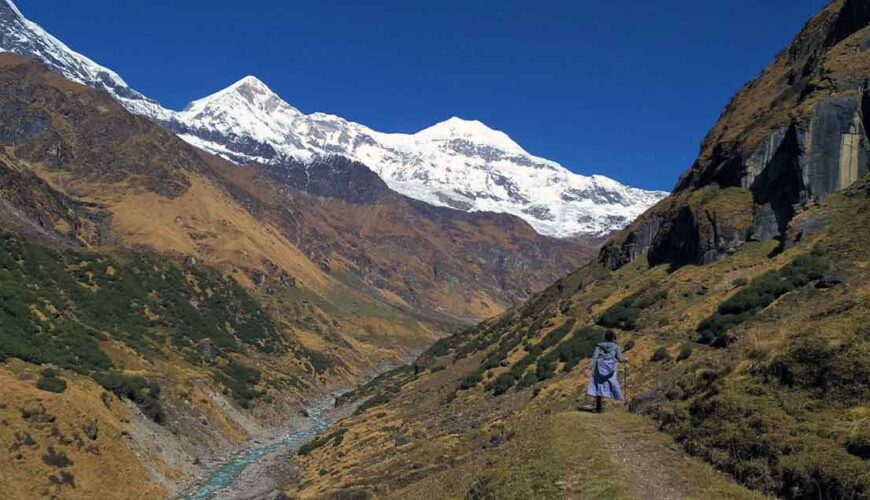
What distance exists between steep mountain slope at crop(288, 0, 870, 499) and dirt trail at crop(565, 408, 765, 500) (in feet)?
0.26

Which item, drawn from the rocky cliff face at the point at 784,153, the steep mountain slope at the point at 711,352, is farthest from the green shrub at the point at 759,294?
the rocky cliff face at the point at 784,153

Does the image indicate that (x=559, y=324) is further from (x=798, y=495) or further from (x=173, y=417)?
(x=798, y=495)

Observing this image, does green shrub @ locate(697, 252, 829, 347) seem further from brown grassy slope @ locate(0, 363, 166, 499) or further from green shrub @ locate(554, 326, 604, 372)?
brown grassy slope @ locate(0, 363, 166, 499)

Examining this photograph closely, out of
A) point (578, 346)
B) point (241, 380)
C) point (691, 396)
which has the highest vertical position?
point (578, 346)

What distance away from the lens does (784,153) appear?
5022 cm

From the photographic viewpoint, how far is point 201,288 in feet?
420

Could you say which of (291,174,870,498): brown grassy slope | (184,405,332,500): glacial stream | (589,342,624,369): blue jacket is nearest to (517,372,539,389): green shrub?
(291,174,870,498): brown grassy slope

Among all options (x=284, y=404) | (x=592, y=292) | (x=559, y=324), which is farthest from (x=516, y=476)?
(x=284, y=404)

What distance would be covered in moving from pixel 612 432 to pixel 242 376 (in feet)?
265

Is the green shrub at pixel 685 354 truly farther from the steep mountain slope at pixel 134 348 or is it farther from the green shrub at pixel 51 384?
the green shrub at pixel 51 384

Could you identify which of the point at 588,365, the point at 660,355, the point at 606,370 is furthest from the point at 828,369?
the point at 588,365

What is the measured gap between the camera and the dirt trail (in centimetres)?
1505

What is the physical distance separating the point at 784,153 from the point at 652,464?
41.2 meters

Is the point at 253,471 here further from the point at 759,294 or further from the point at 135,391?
the point at 759,294
